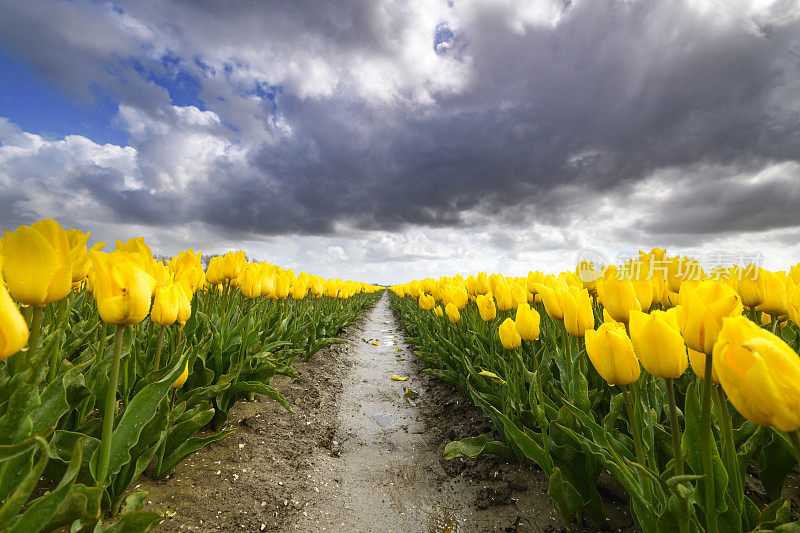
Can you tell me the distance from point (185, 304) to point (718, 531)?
276 centimetres

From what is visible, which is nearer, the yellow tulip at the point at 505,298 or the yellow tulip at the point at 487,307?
the yellow tulip at the point at 487,307

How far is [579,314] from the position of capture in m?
2.40

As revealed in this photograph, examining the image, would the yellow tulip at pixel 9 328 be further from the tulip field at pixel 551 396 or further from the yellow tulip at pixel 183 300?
the yellow tulip at pixel 183 300

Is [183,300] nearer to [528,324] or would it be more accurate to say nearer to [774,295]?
[528,324]

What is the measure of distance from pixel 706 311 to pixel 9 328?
2.22 m

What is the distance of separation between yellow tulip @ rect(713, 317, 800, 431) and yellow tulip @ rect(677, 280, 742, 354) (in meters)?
0.20

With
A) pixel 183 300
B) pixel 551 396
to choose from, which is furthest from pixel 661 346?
pixel 183 300

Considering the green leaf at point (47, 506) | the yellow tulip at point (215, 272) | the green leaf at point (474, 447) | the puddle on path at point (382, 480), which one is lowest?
the puddle on path at point (382, 480)

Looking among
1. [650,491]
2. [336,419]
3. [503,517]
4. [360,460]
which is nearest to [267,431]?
[360,460]

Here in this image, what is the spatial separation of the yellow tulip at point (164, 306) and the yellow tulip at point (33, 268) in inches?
16.9

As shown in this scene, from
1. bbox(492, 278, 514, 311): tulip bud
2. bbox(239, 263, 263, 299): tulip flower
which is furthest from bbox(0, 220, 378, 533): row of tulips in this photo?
bbox(492, 278, 514, 311): tulip bud

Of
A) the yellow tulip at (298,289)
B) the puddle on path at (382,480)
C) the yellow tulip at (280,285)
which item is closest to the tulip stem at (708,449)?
the puddle on path at (382,480)

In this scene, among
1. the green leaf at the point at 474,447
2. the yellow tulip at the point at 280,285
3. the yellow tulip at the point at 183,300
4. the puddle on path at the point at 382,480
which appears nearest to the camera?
the yellow tulip at the point at 183,300

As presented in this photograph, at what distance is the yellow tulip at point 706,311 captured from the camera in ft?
4.01
